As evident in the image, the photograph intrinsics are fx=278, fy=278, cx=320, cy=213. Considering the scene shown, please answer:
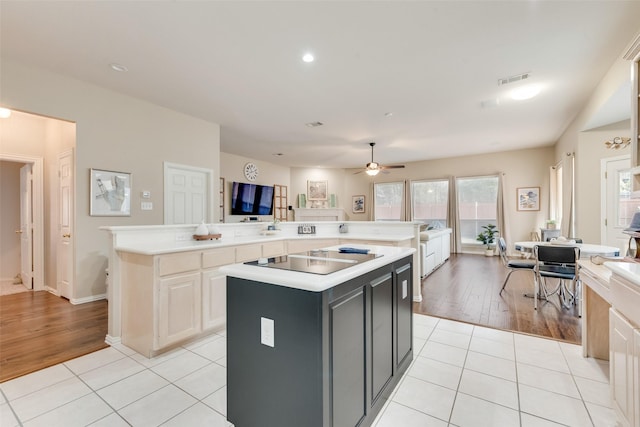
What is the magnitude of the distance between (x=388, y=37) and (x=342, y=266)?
229cm

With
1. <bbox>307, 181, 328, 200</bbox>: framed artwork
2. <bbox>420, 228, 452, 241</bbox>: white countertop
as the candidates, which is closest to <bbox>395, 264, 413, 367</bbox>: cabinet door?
<bbox>420, 228, 452, 241</bbox>: white countertop

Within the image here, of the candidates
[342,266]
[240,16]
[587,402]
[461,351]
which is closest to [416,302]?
[461,351]

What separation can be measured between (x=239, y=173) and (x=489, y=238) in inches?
287

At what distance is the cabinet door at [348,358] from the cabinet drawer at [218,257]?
5.89 feet

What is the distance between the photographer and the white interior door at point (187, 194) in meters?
4.49

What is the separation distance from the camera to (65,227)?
4.01m

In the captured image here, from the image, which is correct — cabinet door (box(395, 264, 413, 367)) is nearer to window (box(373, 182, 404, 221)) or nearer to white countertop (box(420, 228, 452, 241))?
white countertop (box(420, 228, 452, 241))

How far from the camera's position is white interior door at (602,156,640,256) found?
4.28 m

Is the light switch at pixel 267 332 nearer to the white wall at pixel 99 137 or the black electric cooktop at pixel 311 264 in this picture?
the black electric cooktop at pixel 311 264

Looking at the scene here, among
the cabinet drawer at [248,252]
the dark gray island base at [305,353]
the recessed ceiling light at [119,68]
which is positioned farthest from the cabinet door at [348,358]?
the recessed ceiling light at [119,68]

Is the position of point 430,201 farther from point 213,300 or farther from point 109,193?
point 109,193

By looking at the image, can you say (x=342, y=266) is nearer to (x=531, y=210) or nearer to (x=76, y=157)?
(x=76, y=157)

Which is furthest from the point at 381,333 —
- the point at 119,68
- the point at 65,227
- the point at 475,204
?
the point at 475,204

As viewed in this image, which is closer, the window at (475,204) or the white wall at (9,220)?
the white wall at (9,220)
